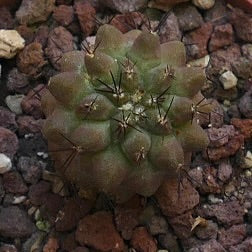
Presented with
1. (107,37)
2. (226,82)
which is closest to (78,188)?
(107,37)

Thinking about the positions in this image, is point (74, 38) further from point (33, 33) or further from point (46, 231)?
point (46, 231)

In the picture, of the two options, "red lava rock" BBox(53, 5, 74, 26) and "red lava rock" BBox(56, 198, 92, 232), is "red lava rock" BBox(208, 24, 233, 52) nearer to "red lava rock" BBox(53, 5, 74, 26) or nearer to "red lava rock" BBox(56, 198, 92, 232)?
"red lava rock" BBox(53, 5, 74, 26)

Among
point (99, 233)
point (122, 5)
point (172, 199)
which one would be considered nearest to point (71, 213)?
point (99, 233)

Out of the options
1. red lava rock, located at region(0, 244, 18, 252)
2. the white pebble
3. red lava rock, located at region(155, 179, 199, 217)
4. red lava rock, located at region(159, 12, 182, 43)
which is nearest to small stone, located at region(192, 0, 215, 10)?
red lava rock, located at region(159, 12, 182, 43)

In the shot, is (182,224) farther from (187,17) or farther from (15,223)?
(187,17)

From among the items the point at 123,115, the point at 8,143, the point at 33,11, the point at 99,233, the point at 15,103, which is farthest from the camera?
the point at 33,11
